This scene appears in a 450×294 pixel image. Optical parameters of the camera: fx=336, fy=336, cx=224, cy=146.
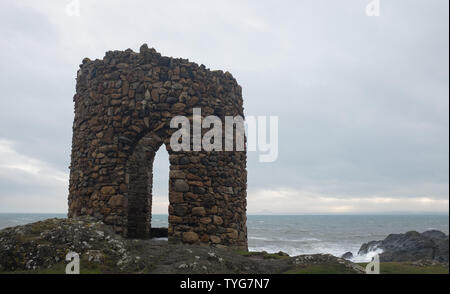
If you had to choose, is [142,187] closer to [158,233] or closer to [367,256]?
[158,233]

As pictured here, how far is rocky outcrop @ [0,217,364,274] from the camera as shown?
17.4 feet

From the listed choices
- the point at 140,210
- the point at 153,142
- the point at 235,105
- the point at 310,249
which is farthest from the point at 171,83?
the point at 310,249

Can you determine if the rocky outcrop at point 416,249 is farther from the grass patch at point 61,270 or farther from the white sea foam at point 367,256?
the grass patch at point 61,270

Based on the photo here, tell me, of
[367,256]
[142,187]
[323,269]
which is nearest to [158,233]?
[142,187]

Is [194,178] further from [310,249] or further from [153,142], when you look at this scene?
[310,249]

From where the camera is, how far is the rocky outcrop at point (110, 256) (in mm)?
5312

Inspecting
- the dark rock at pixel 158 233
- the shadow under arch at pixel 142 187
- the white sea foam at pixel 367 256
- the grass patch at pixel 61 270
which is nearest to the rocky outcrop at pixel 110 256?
the grass patch at pixel 61 270

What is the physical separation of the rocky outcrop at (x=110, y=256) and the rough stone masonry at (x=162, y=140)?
2.08 metres

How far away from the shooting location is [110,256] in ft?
18.6

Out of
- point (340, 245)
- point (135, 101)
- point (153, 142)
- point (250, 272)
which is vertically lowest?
point (340, 245)

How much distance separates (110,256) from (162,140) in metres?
3.91

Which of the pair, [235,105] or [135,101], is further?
[235,105]
